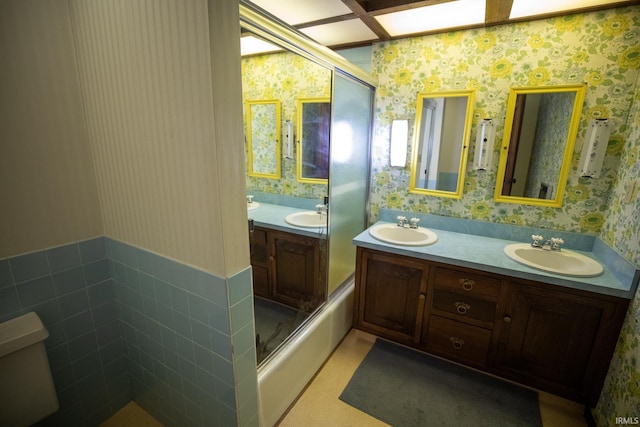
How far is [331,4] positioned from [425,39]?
847mm

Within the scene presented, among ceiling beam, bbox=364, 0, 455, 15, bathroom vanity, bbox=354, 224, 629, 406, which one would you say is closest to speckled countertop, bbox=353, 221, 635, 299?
bathroom vanity, bbox=354, 224, 629, 406

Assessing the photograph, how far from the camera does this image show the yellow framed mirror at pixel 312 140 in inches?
86.0

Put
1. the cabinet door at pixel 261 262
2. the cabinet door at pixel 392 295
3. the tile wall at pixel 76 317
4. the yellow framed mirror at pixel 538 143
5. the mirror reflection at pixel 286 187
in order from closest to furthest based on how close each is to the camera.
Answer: the tile wall at pixel 76 317 < the yellow framed mirror at pixel 538 143 < the cabinet door at pixel 392 295 < the mirror reflection at pixel 286 187 < the cabinet door at pixel 261 262

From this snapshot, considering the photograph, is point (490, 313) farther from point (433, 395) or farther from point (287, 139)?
point (287, 139)

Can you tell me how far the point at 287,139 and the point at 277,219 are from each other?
71 cm

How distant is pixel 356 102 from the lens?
209cm

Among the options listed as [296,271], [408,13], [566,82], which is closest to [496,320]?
[296,271]

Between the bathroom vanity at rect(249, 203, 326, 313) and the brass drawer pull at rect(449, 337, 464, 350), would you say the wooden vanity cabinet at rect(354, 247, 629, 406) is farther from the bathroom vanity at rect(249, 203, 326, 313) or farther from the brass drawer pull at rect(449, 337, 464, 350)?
the bathroom vanity at rect(249, 203, 326, 313)

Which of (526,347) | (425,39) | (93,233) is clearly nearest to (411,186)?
(425,39)

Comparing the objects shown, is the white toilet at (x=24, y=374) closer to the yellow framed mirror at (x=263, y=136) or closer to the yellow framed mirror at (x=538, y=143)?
the yellow framed mirror at (x=263, y=136)

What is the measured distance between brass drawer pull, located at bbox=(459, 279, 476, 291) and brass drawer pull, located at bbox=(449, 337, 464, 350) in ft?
1.20

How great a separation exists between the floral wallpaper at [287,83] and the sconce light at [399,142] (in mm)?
600

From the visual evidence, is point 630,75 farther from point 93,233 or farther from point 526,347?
point 93,233

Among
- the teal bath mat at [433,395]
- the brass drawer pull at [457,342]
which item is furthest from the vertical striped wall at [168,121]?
the brass drawer pull at [457,342]
